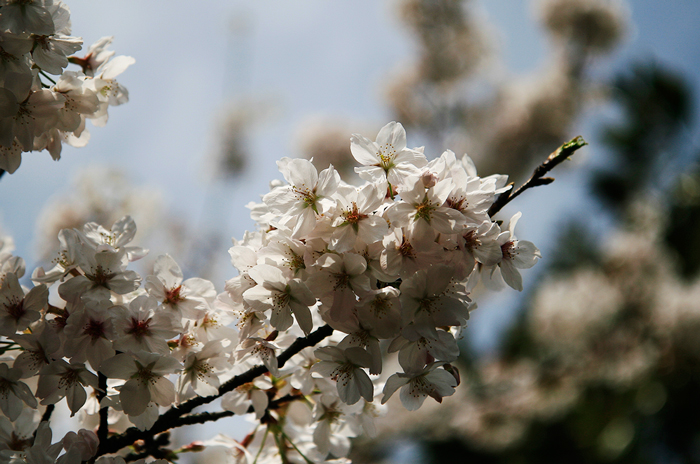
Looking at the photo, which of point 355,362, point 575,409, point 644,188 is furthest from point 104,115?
point 644,188

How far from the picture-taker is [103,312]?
0.61 metres

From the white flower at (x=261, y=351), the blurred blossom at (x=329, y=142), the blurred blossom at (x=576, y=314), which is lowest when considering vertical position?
the white flower at (x=261, y=351)

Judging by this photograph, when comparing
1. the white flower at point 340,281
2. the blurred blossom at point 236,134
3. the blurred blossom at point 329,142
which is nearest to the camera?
the white flower at point 340,281

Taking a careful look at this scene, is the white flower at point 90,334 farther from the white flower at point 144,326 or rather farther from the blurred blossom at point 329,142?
the blurred blossom at point 329,142

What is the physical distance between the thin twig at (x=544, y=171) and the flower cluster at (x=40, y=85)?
27.8 inches

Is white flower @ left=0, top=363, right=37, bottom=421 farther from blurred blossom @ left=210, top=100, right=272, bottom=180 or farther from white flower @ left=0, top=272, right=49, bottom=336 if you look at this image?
blurred blossom @ left=210, top=100, right=272, bottom=180

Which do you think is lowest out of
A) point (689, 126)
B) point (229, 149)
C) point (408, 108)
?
point (229, 149)

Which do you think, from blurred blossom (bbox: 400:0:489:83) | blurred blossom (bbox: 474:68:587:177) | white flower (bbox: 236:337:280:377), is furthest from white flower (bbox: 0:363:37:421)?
blurred blossom (bbox: 474:68:587:177)

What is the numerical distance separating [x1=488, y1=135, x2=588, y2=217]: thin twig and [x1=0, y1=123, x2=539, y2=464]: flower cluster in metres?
0.03

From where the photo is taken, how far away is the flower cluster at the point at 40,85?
663 millimetres

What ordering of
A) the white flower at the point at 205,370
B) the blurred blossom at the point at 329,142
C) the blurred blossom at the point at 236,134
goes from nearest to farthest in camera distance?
the white flower at the point at 205,370
the blurred blossom at the point at 236,134
the blurred blossom at the point at 329,142

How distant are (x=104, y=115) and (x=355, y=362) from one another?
69cm

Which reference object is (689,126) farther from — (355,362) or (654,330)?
(355,362)

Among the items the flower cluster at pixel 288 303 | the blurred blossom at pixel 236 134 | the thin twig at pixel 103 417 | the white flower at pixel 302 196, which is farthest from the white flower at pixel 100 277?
the blurred blossom at pixel 236 134
